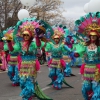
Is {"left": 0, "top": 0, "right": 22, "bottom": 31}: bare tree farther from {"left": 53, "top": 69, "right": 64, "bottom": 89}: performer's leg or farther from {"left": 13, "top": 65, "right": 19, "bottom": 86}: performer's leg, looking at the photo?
{"left": 53, "top": 69, "right": 64, "bottom": 89}: performer's leg

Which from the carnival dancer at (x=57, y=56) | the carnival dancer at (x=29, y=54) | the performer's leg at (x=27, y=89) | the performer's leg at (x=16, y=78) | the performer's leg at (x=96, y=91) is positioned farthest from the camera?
the performer's leg at (x=16, y=78)

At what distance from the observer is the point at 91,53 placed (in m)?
A: 6.19

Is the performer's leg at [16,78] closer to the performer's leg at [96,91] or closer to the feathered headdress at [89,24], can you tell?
the feathered headdress at [89,24]

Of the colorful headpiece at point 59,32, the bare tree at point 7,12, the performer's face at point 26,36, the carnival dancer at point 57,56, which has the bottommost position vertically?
the carnival dancer at point 57,56

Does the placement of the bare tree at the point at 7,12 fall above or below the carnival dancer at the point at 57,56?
above

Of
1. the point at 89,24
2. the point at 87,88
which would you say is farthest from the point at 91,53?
the point at 87,88

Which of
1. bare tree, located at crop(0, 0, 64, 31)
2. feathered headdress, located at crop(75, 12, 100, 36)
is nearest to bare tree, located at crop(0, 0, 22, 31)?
bare tree, located at crop(0, 0, 64, 31)

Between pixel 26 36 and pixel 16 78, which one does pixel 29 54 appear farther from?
pixel 16 78

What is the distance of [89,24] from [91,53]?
676 mm

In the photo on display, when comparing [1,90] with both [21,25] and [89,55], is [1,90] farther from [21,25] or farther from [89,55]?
[89,55]

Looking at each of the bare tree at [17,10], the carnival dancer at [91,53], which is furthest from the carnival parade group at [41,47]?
the bare tree at [17,10]

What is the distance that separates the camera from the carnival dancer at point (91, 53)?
6168 mm

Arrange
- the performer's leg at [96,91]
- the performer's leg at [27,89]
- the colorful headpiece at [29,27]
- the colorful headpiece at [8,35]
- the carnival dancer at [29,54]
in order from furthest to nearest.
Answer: the colorful headpiece at [8,35] < the colorful headpiece at [29,27] < the carnival dancer at [29,54] < the performer's leg at [27,89] < the performer's leg at [96,91]

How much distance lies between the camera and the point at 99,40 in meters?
6.31
